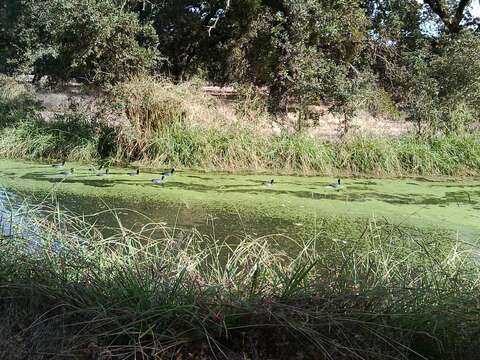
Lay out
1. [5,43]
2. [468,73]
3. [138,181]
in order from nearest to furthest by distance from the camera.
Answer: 1. [138,181]
2. [468,73]
3. [5,43]

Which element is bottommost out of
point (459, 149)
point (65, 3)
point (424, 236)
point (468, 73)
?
point (424, 236)

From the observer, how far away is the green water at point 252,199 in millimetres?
6156

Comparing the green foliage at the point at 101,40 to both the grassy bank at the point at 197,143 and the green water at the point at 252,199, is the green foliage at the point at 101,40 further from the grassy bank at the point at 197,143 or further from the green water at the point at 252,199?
the green water at the point at 252,199

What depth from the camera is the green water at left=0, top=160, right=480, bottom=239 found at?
6.16m

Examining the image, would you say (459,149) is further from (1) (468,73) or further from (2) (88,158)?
(2) (88,158)

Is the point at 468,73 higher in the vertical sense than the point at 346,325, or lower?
higher

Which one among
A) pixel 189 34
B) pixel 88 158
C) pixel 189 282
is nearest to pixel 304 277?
pixel 189 282

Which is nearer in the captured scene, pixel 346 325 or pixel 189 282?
pixel 346 325

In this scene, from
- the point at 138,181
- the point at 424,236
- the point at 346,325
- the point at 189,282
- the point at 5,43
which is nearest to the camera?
the point at 346,325

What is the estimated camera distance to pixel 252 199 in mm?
7293

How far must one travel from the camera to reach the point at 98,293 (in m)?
2.73

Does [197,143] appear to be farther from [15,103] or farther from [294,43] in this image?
[15,103]

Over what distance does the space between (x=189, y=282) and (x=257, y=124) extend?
7.95 meters

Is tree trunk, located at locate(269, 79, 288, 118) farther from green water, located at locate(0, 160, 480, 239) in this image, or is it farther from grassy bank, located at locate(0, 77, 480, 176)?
green water, located at locate(0, 160, 480, 239)
